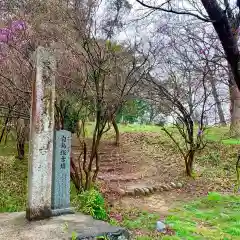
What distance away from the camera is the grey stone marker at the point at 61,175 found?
5.29 metres

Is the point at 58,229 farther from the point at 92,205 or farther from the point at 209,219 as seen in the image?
the point at 209,219

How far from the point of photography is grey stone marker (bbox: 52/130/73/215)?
529 cm

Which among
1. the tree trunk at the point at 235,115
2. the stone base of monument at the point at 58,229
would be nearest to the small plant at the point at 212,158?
the tree trunk at the point at 235,115

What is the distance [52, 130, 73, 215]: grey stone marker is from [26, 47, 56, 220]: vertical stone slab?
0.19 m

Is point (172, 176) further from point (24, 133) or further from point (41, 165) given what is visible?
point (41, 165)

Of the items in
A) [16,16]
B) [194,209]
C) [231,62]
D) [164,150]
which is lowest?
[194,209]

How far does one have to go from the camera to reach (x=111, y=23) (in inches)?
323

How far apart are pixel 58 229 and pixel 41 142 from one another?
1.32 metres

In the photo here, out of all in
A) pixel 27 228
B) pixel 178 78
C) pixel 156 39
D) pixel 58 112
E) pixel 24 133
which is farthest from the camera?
pixel 178 78

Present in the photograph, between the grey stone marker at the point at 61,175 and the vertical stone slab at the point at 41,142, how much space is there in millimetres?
189

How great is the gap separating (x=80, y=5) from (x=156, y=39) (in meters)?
3.81

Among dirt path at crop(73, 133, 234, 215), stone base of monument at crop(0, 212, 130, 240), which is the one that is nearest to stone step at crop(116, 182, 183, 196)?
dirt path at crop(73, 133, 234, 215)

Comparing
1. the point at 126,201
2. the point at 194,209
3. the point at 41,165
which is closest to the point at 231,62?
the point at 41,165

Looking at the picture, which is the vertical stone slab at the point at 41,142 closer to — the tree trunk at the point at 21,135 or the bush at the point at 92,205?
the bush at the point at 92,205
